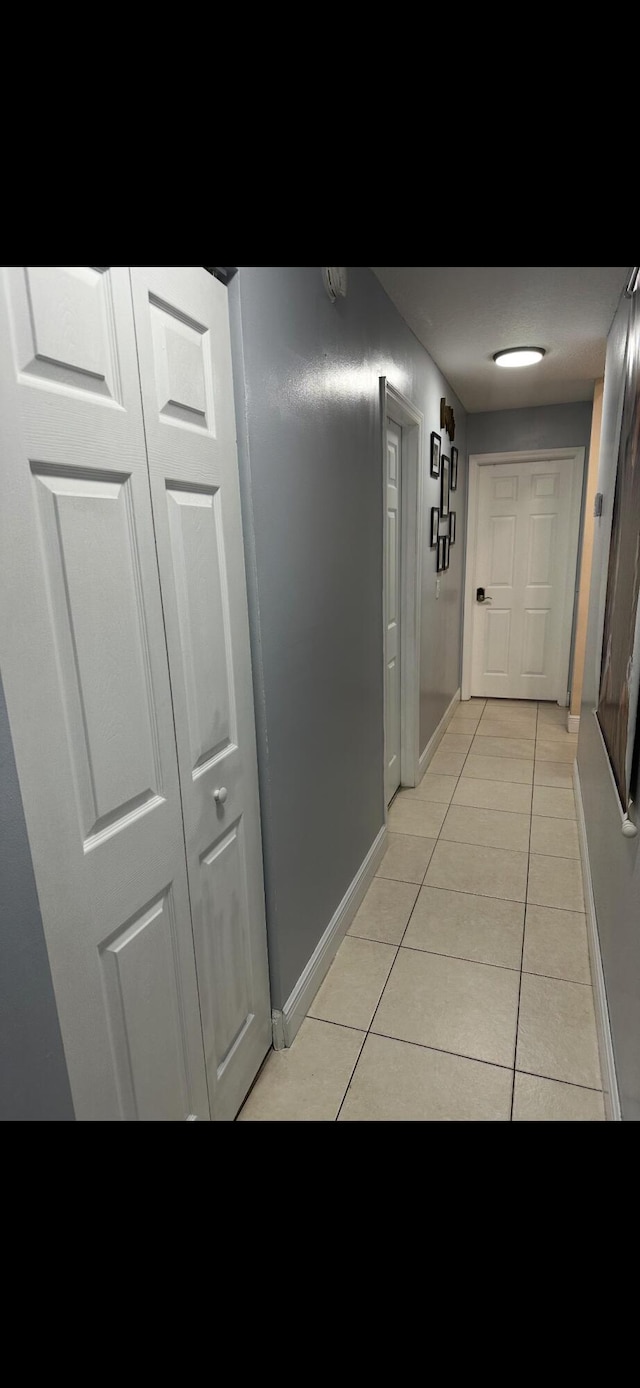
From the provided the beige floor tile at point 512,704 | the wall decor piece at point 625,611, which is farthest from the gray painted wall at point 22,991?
the beige floor tile at point 512,704

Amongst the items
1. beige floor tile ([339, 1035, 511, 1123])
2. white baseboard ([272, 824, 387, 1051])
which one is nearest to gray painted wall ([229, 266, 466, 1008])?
white baseboard ([272, 824, 387, 1051])

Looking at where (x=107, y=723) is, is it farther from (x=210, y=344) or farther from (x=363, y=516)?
(x=363, y=516)

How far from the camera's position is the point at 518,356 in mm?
3299

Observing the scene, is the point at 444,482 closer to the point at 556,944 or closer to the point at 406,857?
the point at 406,857

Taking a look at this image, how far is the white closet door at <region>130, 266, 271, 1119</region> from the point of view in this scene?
1.06m

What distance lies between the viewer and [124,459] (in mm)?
949

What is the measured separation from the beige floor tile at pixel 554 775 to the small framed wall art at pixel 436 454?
1.94 metres

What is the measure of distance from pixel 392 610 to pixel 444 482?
120cm

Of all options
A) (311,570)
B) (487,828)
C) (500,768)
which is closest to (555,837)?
(487,828)

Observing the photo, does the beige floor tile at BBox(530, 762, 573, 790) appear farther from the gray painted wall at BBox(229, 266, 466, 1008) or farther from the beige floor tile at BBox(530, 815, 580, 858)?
the gray painted wall at BBox(229, 266, 466, 1008)

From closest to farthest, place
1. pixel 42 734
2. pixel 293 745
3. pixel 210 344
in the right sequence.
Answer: pixel 42 734 < pixel 210 344 < pixel 293 745

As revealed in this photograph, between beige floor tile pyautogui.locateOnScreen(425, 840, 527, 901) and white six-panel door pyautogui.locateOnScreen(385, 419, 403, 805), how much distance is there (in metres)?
0.56
